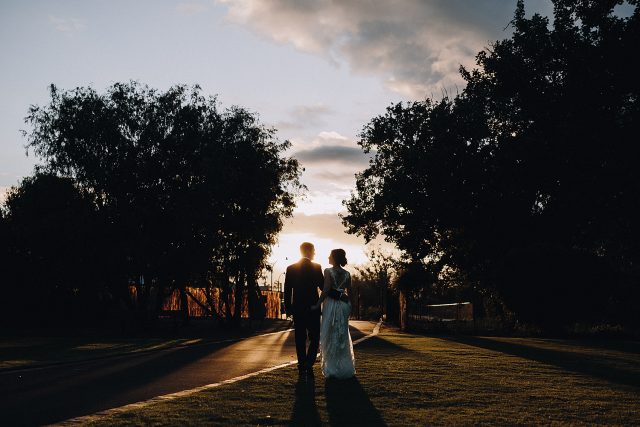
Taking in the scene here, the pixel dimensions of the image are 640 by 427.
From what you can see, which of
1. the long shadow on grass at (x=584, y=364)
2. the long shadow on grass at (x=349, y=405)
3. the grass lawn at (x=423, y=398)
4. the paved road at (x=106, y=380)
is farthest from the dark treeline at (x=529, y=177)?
the long shadow on grass at (x=349, y=405)

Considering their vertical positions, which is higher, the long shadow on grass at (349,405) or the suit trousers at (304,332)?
the suit trousers at (304,332)

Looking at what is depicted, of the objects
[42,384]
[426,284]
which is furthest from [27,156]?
[42,384]

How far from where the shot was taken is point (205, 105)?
3406 cm

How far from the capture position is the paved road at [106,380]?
8094 mm

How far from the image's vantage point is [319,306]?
1110cm

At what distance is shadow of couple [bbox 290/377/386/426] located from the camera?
6832 mm

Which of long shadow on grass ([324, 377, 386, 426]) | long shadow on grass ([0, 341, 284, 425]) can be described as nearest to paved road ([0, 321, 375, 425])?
long shadow on grass ([0, 341, 284, 425])

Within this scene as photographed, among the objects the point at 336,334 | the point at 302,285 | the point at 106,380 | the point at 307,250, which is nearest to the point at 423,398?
the point at 336,334

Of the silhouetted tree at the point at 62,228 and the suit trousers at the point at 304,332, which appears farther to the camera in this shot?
the silhouetted tree at the point at 62,228

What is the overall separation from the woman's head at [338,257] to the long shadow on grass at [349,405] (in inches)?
72.7

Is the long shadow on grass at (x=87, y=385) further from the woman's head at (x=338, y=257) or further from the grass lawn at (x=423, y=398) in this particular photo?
the woman's head at (x=338, y=257)

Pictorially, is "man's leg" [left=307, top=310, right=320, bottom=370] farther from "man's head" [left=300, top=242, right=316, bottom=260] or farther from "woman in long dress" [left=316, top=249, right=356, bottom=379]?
"man's head" [left=300, top=242, right=316, bottom=260]

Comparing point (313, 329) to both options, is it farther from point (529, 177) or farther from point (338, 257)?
point (529, 177)

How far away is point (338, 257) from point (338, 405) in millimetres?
3478
